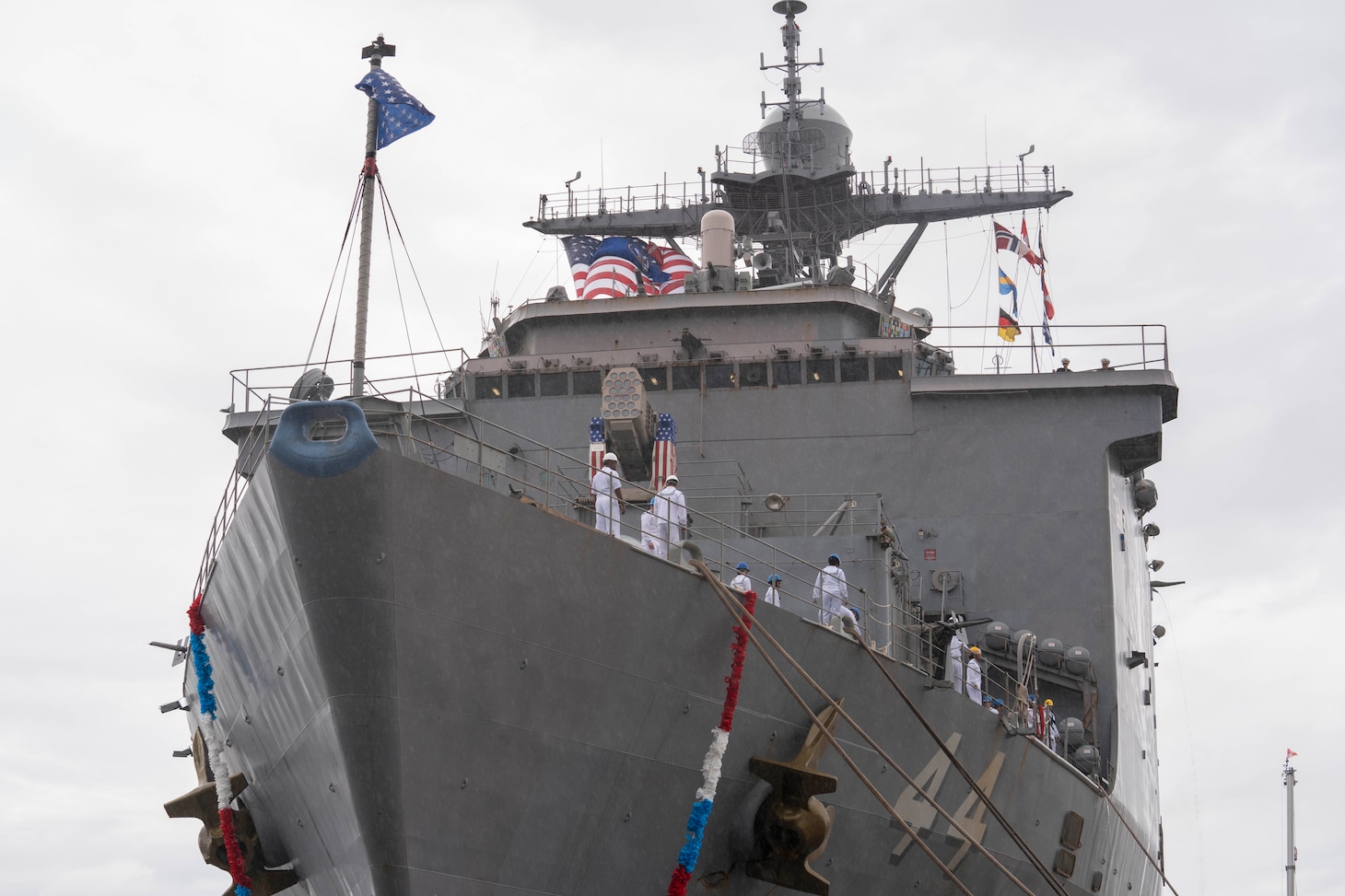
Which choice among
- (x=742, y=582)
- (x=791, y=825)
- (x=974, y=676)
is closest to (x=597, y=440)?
(x=974, y=676)

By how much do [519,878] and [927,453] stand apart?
25.9 feet

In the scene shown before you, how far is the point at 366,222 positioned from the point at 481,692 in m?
3.09

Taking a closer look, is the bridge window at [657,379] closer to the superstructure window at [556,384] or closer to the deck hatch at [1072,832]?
the superstructure window at [556,384]

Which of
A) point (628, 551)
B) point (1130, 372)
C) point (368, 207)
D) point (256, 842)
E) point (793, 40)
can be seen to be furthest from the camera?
point (793, 40)

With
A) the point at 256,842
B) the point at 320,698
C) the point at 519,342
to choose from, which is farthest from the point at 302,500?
the point at 519,342

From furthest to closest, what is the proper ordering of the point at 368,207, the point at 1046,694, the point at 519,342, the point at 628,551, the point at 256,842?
the point at 519,342 → the point at 1046,694 → the point at 256,842 → the point at 368,207 → the point at 628,551

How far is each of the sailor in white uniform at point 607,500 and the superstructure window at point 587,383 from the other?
194 inches

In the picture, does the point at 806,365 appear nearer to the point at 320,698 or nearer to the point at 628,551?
the point at 628,551

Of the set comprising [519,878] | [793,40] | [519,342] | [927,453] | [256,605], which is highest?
[793,40]

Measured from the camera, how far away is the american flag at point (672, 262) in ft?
72.5

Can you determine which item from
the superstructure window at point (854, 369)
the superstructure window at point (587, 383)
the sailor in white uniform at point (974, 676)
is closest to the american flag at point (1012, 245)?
the superstructure window at point (854, 369)

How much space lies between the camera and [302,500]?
28.5ft

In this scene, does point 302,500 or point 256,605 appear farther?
point 256,605

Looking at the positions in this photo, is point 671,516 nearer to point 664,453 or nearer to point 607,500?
point 607,500
